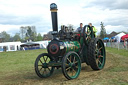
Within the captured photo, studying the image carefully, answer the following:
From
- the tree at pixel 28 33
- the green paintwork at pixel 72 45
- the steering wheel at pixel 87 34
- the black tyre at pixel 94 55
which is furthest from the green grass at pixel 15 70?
the tree at pixel 28 33

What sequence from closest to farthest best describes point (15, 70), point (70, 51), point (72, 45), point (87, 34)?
point (70, 51), point (72, 45), point (87, 34), point (15, 70)

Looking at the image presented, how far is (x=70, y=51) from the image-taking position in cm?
544

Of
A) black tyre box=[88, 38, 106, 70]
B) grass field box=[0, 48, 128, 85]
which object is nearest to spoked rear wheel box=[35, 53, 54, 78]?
grass field box=[0, 48, 128, 85]

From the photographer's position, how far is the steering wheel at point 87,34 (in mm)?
6327

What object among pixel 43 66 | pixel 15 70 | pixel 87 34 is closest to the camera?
pixel 43 66

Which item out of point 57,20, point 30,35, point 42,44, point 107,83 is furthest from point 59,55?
point 30,35

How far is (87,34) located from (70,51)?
152cm

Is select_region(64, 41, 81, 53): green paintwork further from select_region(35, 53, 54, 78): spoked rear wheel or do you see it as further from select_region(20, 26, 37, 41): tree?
select_region(20, 26, 37, 41): tree

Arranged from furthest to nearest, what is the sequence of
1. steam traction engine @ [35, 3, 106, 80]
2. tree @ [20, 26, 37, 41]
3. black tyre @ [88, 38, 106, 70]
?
tree @ [20, 26, 37, 41] < black tyre @ [88, 38, 106, 70] < steam traction engine @ [35, 3, 106, 80]

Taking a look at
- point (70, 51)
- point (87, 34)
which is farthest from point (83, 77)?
point (87, 34)

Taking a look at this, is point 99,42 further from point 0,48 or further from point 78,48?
point 0,48

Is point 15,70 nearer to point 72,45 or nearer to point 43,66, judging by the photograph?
point 43,66

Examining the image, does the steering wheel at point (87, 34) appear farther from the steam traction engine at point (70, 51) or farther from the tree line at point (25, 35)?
the tree line at point (25, 35)

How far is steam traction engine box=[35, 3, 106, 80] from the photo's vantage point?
18.4 feet
